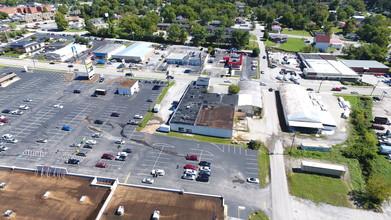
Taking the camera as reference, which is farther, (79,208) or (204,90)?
(204,90)

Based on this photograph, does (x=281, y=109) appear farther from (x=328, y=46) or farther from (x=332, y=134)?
(x=328, y=46)

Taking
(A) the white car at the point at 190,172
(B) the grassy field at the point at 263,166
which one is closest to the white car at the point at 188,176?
(A) the white car at the point at 190,172

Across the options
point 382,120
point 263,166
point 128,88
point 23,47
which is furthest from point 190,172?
point 23,47

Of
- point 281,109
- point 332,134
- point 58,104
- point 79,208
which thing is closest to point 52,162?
point 79,208

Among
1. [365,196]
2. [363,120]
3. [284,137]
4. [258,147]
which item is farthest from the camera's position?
[363,120]

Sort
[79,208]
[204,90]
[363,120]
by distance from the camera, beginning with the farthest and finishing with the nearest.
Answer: [204,90]
[363,120]
[79,208]

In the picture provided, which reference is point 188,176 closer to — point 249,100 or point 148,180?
point 148,180

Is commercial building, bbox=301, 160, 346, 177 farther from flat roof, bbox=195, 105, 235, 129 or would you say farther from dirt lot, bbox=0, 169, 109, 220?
dirt lot, bbox=0, 169, 109, 220

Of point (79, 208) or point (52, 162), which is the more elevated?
point (79, 208)
